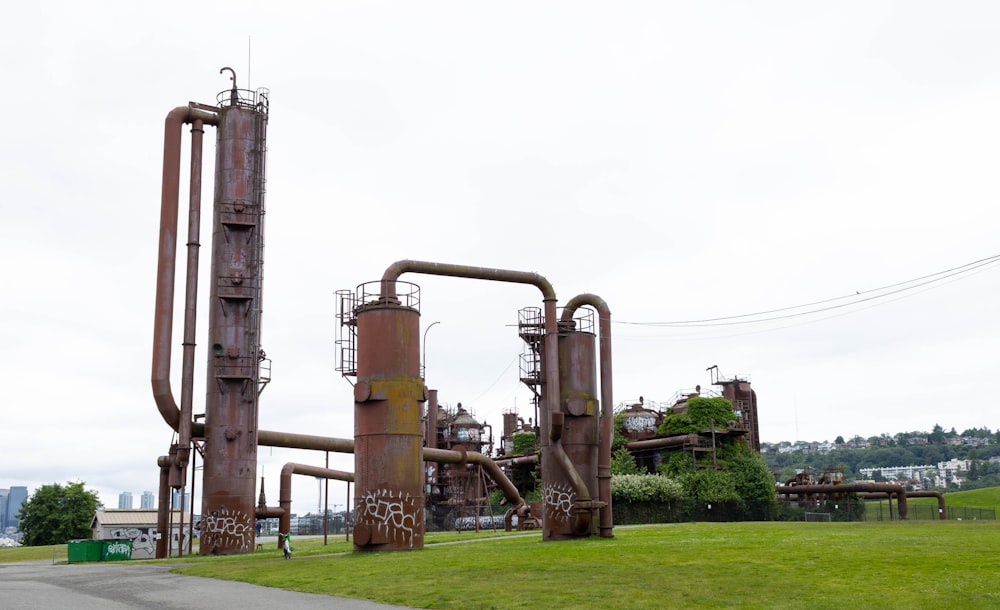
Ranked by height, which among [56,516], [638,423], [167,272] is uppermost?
[167,272]

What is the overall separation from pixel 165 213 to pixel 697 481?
1766 inches

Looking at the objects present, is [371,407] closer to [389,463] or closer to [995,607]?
[389,463]

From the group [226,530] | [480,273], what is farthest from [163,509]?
[480,273]

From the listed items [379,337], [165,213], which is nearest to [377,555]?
[379,337]

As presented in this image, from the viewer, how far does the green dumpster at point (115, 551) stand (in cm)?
4425

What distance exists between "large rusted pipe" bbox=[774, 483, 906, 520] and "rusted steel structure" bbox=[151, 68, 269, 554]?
174 feet

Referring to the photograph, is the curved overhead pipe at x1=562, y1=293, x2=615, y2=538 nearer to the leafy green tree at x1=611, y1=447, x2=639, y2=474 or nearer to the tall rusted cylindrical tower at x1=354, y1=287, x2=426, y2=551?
the tall rusted cylindrical tower at x1=354, y1=287, x2=426, y2=551

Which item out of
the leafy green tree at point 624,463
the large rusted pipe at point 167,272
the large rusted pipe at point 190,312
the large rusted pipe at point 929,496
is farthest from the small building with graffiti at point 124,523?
the large rusted pipe at point 929,496

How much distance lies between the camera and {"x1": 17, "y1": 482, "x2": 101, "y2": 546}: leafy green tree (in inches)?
3393

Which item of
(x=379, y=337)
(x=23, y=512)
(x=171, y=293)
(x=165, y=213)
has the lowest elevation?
(x=23, y=512)

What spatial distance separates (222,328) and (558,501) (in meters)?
17.9

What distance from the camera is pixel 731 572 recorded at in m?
21.4

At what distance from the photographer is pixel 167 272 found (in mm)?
42281

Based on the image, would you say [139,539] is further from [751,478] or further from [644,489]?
[751,478]
